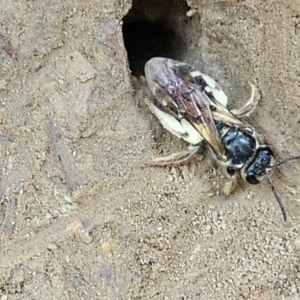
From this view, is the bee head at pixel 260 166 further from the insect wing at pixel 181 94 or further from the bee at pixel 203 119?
the insect wing at pixel 181 94

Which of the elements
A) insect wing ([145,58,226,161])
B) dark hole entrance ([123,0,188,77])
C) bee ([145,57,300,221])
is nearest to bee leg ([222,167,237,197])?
bee ([145,57,300,221])

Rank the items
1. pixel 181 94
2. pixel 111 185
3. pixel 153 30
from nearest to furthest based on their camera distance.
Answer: pixel 111 185 < pixel 181 94 < pixel 153 30

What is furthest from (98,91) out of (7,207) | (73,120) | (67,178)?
(7,207)

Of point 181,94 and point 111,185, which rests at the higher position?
point 181,94

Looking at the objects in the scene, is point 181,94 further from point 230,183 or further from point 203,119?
point 230,183

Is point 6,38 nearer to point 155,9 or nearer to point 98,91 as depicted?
point 98,91

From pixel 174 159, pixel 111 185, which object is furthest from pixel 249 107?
pixel 111 185

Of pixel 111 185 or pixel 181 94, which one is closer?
pixel 111 185

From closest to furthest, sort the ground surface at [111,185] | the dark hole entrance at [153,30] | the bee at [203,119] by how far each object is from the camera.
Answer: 1. the ground surface at [111,185]
2. the bee at [203,119]
3. the dark hole entrance at [153,30]

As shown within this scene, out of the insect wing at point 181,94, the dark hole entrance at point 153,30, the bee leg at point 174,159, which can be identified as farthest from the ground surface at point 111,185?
the dark hole entrance at point 153,30
